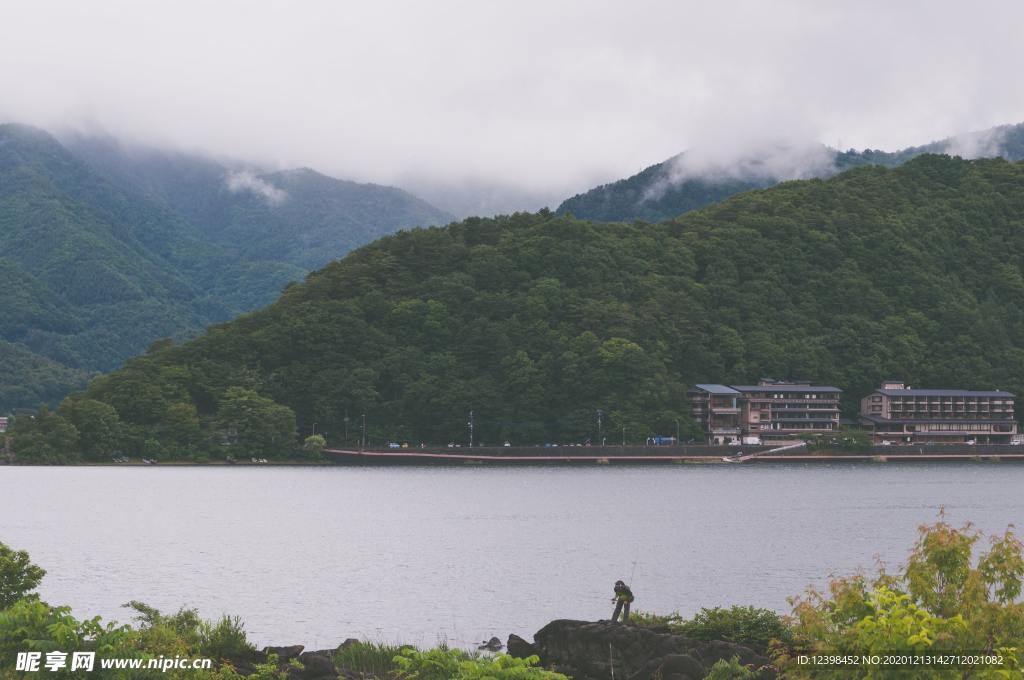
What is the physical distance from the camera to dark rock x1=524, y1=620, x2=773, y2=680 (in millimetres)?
26781

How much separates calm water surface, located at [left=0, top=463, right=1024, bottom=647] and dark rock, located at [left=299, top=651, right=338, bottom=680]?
1303 cm

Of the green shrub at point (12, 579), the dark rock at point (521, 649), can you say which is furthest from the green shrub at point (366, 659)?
the green shrub at point (12, 579)

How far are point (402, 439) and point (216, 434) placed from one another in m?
31.2

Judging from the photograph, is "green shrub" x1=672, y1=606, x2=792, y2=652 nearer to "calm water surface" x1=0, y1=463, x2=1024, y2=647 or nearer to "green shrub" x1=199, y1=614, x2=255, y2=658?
"green shrub" x1=199, y1=614, x2=255, y2=658

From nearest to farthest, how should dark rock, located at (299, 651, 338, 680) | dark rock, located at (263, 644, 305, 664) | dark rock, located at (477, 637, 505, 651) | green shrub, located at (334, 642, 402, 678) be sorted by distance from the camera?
dark rock, located at (299, 651, 338, 680) → dark rock, located at (263, 644, 305, 664) → green shrub, located at (334, 642, 402, 678) → dark rock, located at (477, 637, 505, 651)

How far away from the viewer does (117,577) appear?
60406 millimetres

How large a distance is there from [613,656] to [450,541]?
5149 cm

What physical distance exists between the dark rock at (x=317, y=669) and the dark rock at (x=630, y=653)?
17.8 ft

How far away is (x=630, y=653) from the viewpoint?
1117 inches

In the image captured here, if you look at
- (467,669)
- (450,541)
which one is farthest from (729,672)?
(450,541)

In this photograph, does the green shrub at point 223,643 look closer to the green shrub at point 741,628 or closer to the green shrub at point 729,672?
the green shrub at point 741,628

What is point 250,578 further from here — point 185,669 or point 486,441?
point 486,441

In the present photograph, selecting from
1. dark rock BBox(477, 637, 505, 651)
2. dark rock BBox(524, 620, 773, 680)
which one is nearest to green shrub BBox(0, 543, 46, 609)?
dark rock BBox(524, 620, 773, 680)

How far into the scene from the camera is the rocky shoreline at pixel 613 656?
26.9 m
